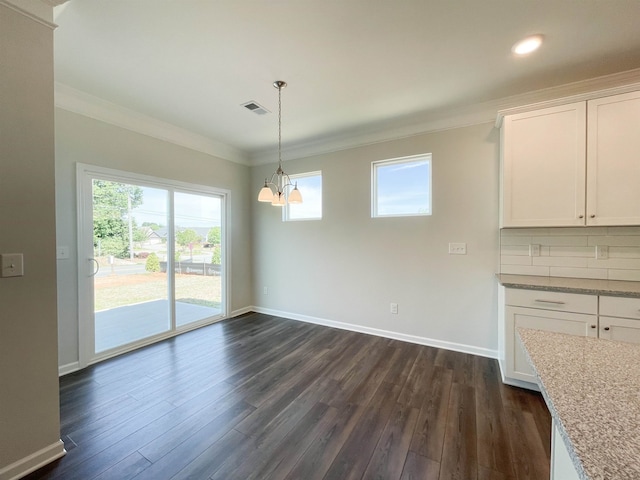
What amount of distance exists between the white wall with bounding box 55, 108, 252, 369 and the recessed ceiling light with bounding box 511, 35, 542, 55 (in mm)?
3733

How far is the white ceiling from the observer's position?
1.69 metres

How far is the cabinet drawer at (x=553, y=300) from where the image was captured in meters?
2.05

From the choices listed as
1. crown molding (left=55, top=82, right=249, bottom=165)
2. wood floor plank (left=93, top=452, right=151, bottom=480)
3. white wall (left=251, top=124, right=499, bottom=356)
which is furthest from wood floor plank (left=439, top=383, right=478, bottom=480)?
crown molding (left=55, top=82, right=249, bottom=165)

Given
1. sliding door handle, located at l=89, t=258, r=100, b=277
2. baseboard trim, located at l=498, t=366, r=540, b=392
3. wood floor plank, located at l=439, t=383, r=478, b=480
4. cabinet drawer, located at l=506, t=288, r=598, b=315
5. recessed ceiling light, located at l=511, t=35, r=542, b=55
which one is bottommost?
wood floor plank, located at l=439, t=383, r=478, b=480

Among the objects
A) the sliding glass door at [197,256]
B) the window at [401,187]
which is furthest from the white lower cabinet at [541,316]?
the sliding glass door at [197,256]

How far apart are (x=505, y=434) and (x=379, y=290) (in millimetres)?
1920

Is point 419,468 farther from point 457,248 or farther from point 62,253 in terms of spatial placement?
point 62,253

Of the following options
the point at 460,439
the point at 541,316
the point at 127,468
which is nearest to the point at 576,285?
the point at 541,316

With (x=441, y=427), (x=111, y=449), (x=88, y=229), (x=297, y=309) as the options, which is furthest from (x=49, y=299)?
(x=297, y=309)

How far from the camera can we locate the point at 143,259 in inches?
130

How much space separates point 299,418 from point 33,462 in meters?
1.57

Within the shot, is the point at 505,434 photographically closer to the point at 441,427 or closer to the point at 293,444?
the point at 441,427

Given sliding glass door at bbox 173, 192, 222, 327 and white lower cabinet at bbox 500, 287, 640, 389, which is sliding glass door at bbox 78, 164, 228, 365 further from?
white lower cabinet at bbox 500, 287, 640, 389

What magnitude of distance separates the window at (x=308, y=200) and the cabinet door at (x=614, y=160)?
2.91m
